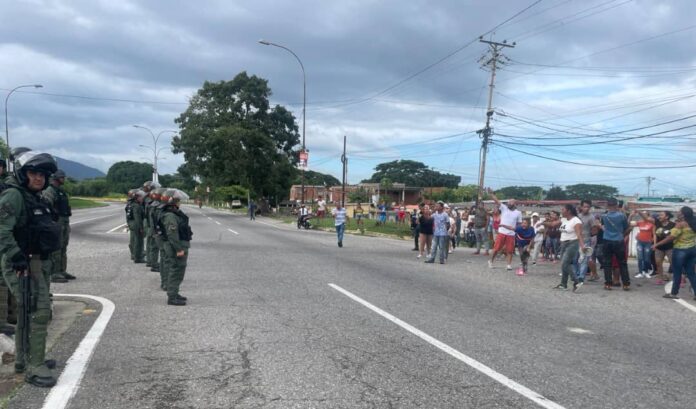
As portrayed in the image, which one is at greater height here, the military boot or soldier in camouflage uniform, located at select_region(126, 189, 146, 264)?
soldier in camouflage uniform, located at select_region(126, 189, 146, 264)

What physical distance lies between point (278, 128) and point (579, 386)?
181ft

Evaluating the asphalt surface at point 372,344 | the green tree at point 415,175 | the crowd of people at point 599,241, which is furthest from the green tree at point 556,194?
the asphalt surface at point 372,344

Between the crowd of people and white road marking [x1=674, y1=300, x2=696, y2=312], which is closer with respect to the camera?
white road marking [x1=674, y1=300, x2=696, y2=312]

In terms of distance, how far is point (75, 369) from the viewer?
15.9ft

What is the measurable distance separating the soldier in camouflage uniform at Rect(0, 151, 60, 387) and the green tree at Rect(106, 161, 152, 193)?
4687 inches

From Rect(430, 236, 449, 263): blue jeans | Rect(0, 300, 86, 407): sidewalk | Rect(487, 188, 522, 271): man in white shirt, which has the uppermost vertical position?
Rect(487, 188, 522, 271): man in white shirt

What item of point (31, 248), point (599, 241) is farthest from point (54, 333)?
point (599, 241)

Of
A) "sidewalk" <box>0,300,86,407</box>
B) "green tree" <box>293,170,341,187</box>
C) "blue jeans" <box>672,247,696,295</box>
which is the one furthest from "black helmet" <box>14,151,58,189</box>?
"green tree" <box>293,170,341,187</box>

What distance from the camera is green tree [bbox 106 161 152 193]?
397 feet

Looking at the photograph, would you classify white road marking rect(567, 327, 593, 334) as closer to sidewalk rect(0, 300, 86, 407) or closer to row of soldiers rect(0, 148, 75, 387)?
row of soldiers rect(0, 148, 75, 387)

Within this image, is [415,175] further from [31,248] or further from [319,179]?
[31,248]

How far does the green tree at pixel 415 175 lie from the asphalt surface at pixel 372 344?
373ft

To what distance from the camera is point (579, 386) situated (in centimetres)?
468

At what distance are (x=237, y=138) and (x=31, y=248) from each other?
46.0 metres
